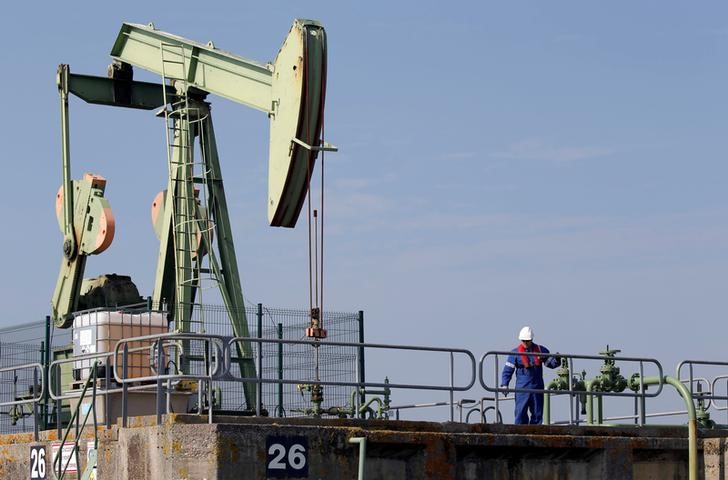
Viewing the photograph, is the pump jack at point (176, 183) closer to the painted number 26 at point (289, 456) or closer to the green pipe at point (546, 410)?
the green pipe at point (546, 410)

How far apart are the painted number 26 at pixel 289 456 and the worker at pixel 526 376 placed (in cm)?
457

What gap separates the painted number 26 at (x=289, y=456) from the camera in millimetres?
15195

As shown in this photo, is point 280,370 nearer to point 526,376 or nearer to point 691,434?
point 526,376

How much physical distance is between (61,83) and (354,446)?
14904mm

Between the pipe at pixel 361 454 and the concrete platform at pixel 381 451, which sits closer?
the concrete platform at pixel 381 451

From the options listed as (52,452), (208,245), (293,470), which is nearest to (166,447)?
(293,470)

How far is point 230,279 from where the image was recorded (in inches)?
1087

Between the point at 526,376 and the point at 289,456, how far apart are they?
5002 mm

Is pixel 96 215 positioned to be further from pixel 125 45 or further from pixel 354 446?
pixel 354 446

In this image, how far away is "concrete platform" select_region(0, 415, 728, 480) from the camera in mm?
14914

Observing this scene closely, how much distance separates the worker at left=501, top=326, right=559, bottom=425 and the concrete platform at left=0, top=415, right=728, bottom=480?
4.87 feet

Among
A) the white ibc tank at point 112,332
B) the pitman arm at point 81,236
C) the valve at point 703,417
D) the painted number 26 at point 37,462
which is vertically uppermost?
the pitman arm at point 81,236

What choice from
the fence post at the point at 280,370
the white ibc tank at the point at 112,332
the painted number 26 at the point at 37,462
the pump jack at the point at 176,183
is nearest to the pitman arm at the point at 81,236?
the pump jack at the point at 176,183

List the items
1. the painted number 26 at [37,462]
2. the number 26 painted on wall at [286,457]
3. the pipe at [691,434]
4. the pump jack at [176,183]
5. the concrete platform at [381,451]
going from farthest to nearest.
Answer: the pump jack at [176,183] → the pipe at [691,434] → the painted number 26 at [37,462] → the number 26 painted on wall at [286,457] → the concrete platform at [381,451]
